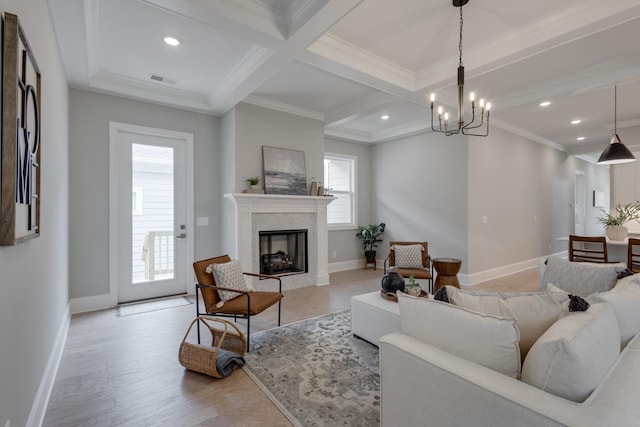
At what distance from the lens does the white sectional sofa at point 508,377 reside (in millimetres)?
956

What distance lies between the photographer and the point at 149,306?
3.95 m

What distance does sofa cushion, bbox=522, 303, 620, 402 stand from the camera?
1.03 meters

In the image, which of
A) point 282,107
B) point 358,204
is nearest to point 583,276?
point 282,107

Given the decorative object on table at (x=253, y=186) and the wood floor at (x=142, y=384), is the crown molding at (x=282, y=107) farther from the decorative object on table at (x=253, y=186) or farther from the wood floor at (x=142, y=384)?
the wood floor at (x=142, y=384)

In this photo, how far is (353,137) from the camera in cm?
632

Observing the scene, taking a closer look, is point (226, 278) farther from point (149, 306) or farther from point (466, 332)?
point (466, 332)

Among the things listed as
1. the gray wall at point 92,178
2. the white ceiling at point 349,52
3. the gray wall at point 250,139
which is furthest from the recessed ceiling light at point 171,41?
the gray wall at point 92,178

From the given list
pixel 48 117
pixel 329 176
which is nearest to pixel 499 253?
pixel 329 176

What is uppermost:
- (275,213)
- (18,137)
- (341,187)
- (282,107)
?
(282,107)

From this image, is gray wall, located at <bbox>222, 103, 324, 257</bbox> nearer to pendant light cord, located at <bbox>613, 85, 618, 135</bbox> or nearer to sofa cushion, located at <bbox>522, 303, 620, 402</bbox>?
sofa cushion, located at <bbox>522, 303, 620, 402</bbox>

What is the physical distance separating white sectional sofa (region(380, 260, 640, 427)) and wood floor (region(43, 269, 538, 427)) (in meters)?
0.90

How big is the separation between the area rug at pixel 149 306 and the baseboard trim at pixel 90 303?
0.18 metres

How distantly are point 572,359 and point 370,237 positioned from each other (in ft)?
17.6

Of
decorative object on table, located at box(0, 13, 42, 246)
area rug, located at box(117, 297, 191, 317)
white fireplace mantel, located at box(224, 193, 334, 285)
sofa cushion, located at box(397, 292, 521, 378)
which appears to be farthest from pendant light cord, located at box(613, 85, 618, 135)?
area rug, located at box(117, 297, 191, 317)
